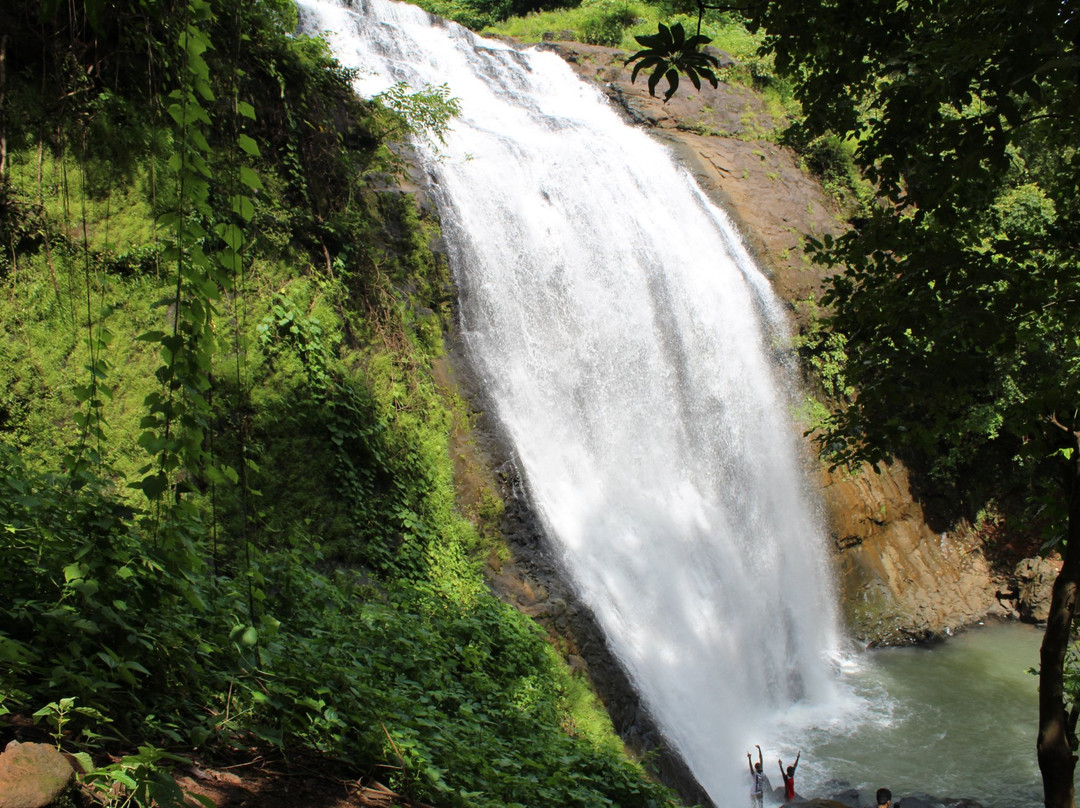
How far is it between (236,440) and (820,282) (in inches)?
458

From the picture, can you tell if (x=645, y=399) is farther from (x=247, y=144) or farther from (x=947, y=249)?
(x=247, y=144)

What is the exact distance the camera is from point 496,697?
17.1 feet

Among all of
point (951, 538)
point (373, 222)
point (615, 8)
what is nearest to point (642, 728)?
point (373, 222)

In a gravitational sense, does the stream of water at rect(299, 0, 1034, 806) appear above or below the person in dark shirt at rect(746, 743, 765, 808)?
above

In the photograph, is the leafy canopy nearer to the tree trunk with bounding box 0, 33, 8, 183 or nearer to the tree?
the tree

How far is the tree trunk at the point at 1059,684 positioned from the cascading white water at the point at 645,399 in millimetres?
4585

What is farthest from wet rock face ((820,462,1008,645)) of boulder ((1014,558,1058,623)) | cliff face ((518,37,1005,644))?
boulder ((1014,558,1058,623))

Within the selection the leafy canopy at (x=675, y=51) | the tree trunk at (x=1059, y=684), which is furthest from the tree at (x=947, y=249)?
the leafy canopy at (x=675, y=51)

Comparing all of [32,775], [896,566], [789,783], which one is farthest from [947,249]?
[896,566]

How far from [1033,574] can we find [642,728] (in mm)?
11147

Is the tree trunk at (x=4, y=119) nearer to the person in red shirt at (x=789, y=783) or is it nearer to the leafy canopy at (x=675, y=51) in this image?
the leafy canopy at (x=675, y=51)

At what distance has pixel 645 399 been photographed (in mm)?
11812

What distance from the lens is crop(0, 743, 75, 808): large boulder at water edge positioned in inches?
75.8

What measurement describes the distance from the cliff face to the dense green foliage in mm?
8017
